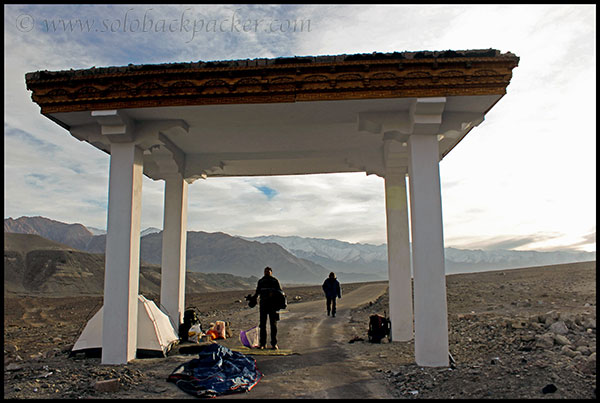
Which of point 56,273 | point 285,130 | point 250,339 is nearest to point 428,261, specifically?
point 285,130

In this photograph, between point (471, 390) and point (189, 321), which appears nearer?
point (471, 390)

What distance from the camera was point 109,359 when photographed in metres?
8.05

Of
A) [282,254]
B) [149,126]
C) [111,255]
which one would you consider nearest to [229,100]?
[149,126]

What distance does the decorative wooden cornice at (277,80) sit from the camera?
7.59m

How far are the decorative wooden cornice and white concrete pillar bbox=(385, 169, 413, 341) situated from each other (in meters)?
3.95

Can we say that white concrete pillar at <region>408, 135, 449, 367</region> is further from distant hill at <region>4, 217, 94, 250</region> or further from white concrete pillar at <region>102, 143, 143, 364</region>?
distant hill at <region>4, 217, 94, 250</region>

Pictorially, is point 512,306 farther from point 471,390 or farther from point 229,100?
point 229,100

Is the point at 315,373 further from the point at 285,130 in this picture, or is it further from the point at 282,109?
the point at 285,130

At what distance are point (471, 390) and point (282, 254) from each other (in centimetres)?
15846

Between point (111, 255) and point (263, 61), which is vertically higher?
point (263, 61)

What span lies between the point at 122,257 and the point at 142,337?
5.75 ft

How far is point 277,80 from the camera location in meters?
7.86

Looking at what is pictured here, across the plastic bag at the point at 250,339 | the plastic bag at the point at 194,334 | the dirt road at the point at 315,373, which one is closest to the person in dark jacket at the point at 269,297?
the plastic bag at the point at 250,339

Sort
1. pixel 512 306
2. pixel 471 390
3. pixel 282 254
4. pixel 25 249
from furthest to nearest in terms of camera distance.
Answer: pixel 282 254
pixel 25 249
pixel 512 306
pixel 471 390
